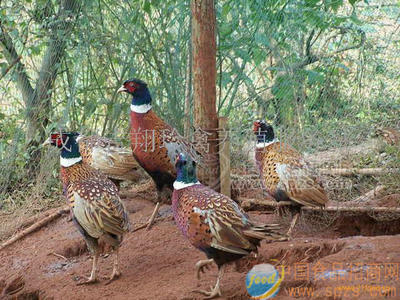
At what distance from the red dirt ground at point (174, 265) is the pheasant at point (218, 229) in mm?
244

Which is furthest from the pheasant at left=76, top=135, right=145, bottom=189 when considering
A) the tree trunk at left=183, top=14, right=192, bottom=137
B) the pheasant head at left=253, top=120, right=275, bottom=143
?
the pheasant head at left=253, top=120, right=275, bottom=143

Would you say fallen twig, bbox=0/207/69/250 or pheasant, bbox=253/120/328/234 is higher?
pheasant, bbox=253/120/328/234

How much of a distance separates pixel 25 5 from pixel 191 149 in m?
2.95

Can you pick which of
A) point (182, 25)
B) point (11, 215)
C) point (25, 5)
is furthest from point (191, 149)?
point (25, 5)

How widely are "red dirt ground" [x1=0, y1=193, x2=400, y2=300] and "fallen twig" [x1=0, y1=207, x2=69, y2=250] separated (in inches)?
2.4

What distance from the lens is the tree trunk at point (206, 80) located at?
15.6 ft

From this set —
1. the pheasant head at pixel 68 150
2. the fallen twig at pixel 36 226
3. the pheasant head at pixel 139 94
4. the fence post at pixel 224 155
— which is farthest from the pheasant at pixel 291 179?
the fallen twig at pixel 36 226

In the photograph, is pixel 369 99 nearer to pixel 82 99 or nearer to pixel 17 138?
pixel 82 99

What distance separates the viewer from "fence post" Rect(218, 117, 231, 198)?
482 cm

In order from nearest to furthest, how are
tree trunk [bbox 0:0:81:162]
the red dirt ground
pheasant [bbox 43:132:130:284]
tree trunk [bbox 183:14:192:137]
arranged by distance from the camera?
the red dirt ground < pheasant [bbox 43:132:130:284] < tree trunk [bbox 183:14:192:137] < tree trunk [bbox 0:0:81:162]

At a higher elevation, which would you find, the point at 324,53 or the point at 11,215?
the point at 324,53

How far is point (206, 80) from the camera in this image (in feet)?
15.8

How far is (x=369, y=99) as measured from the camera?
5121 millimetres

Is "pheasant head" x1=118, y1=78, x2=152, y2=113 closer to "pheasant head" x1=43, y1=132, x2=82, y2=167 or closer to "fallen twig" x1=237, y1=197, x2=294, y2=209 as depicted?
"pheasant head" x1=43, y1=132, x2=82, y2=167
